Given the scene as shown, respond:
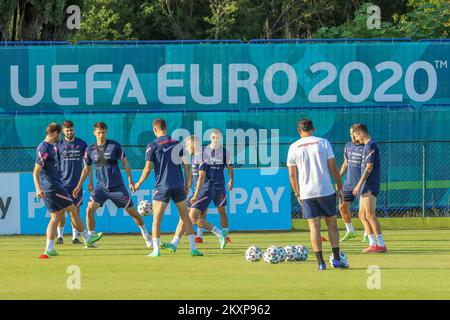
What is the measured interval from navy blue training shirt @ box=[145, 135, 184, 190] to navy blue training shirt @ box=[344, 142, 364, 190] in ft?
12.0

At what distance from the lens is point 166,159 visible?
17.2 metres

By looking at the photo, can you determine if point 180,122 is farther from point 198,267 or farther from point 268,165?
point 198,267

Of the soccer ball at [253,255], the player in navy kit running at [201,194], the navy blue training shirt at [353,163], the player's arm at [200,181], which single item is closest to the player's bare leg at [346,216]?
the navy blue training shirt at [353,163]

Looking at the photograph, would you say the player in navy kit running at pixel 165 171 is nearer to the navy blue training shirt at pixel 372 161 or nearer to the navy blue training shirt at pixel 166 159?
the navy blue training shirt at pixel 166 159

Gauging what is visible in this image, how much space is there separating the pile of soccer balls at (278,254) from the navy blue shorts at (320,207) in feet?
5.06

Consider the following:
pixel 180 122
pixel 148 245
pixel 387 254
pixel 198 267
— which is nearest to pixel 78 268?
pixel 198 267

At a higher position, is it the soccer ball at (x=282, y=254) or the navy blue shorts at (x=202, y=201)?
the navy blue shorts at (x=202, y=201)

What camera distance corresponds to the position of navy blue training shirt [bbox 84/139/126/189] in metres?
19.4

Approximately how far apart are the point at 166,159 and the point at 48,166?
1988mm

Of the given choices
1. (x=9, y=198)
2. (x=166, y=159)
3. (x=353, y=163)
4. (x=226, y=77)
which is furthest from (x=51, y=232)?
(x=226, y=77)

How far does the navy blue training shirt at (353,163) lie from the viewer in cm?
1950

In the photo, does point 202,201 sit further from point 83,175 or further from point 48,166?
point 48,166

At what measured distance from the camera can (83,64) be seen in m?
29.0

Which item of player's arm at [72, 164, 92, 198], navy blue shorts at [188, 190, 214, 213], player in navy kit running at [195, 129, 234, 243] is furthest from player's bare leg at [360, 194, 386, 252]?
player's arm at [72, 164, 92, 198]
